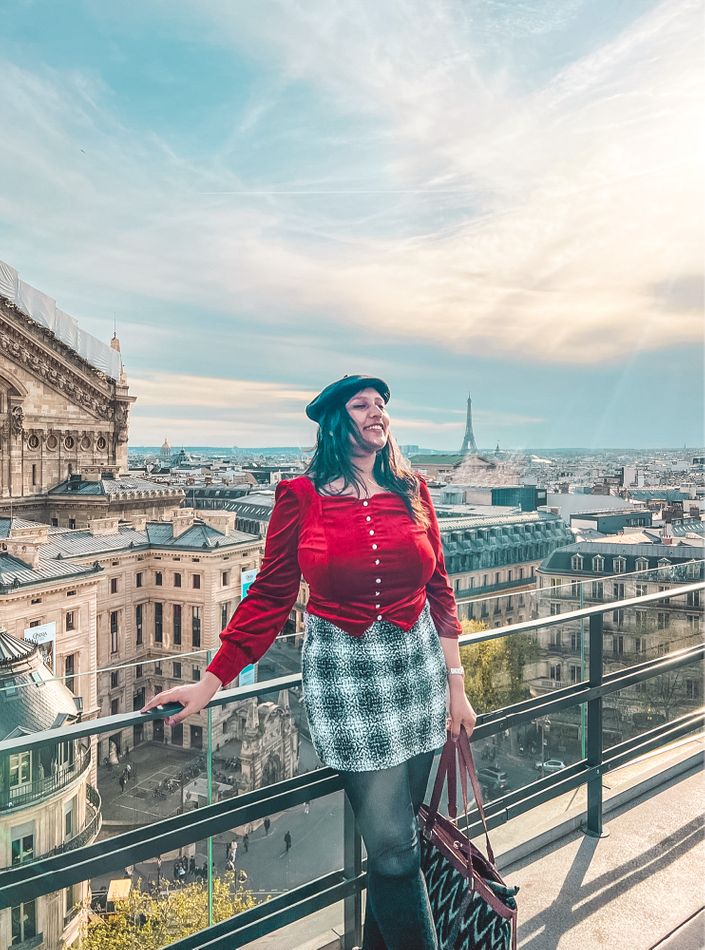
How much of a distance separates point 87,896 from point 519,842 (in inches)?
66.9

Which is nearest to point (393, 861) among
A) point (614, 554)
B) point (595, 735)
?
point (595, 735)

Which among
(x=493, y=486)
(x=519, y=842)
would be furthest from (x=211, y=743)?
(x=493, y=486)

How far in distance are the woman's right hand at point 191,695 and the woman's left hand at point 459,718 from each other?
→ 0.60 meters

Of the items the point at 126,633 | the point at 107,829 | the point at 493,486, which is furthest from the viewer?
the point at 493,486

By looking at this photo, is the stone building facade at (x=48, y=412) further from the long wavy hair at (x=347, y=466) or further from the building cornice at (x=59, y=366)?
the long wavy hair at (x=347, y=466)

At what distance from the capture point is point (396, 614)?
1771mm

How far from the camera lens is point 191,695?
1729 mm

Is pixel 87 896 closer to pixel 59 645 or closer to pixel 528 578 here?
pixel 59 645

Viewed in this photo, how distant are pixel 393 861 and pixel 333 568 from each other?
0.69m

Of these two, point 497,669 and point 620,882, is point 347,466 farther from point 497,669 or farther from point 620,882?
point 620,882

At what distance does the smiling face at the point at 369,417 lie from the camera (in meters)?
1.90

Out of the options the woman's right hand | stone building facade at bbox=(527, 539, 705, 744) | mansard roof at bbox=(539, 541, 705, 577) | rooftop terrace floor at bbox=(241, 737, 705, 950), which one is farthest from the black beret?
mansard roof at bbox=(539, 541, 705, 577)

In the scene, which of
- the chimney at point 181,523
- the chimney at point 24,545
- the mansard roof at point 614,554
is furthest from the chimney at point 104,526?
the mansard roof at point 614,554

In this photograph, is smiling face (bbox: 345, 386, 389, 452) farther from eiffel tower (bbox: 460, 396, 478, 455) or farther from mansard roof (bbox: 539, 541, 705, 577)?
eiffel tower (bbox: 460, 396, 478, 455)
